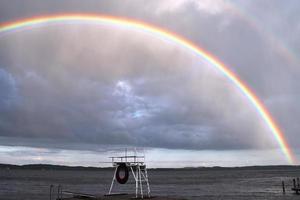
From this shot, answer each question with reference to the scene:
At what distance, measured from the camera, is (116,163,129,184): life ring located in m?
39.9

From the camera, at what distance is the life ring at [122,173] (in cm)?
3994

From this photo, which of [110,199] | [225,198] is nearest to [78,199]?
[110,199]

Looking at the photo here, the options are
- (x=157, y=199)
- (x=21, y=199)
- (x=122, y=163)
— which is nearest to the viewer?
(x=157, y=199)

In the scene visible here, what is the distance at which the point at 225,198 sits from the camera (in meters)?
72.2

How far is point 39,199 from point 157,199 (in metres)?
40.7

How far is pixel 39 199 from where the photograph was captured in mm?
70500

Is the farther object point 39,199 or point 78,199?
point 39,199

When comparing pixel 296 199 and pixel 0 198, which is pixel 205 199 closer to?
pixel 296 199

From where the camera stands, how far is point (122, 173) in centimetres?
4019

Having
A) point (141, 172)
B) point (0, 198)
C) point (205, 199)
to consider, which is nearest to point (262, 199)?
point (205, 199)

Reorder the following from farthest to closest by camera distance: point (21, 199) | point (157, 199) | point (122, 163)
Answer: point (21, 199)
point (122, 163)
point (157, 199)

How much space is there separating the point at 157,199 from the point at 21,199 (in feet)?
137

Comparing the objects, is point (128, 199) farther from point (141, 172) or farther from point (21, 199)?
point (21, 199)

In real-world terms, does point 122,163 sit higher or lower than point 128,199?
higher
